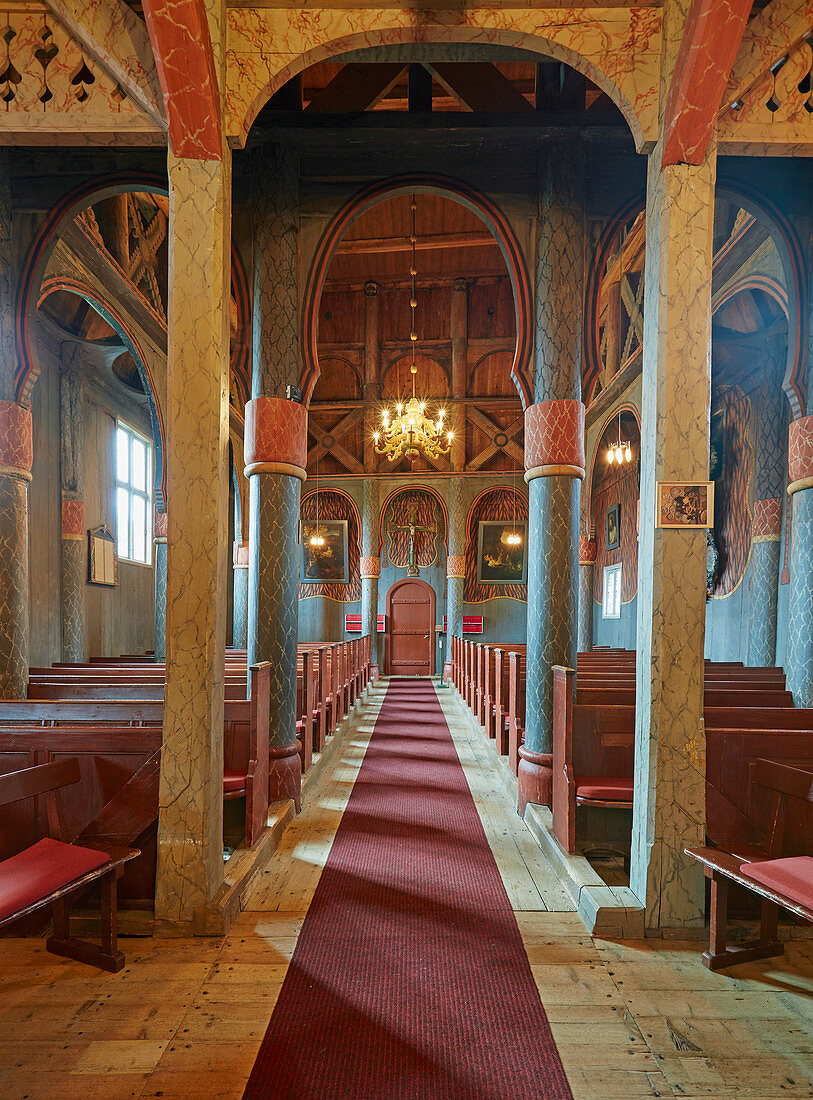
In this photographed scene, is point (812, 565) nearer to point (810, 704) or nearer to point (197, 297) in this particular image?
point (810, 704)

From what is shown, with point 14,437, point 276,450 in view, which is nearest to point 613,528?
point 276,450

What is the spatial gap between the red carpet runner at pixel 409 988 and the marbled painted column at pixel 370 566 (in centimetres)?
1046

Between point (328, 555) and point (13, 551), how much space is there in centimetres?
1081

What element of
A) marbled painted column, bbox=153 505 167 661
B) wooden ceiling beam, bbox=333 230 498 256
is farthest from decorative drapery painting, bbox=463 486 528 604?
marbled painted column, bbox=153 505 167 661

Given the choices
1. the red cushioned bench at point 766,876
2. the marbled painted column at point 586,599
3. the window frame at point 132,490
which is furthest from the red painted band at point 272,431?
the marbled painted column at point 586,599

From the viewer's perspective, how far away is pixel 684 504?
3033mm

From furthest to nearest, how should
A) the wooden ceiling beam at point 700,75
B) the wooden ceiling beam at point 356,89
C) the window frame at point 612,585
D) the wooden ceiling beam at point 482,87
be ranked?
the window frame at point 612,585
the wooden ceiling beam at point 482,87
the wooden ceiling beam at point 356,89
the wooden ceiling beam at point 700,75

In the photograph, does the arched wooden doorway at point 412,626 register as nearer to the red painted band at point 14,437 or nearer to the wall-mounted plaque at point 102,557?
the wall-mounted plaque at point 102,557

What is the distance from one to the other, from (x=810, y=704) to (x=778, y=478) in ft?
14.3

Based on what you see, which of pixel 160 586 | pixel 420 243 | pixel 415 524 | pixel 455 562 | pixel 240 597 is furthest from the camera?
pixel 415 524

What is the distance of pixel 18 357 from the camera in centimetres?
516

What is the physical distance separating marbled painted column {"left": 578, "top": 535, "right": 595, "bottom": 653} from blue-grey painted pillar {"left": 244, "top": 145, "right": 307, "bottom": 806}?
7.71 meters

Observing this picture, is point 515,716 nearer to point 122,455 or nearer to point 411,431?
point 411,431

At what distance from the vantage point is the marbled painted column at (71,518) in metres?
8.78
